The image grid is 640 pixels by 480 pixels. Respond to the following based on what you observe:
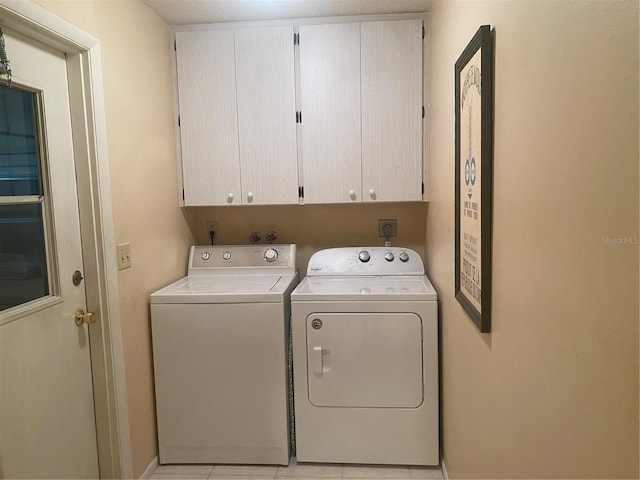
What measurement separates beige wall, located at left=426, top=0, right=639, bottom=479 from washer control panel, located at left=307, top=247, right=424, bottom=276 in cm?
122

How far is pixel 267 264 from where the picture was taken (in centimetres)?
261

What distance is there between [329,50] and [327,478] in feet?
7.44

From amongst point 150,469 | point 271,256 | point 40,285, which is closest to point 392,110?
point 271,256

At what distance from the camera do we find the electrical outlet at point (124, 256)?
6.16 ft

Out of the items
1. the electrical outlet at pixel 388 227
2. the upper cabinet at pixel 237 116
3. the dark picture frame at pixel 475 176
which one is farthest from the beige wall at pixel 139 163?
the dark picture frame at pixel 475 176

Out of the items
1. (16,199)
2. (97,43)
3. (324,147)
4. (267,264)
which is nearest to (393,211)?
(324,147)

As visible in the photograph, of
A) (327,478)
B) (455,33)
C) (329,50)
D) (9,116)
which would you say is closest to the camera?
(9,116)

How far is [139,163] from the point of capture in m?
2.06

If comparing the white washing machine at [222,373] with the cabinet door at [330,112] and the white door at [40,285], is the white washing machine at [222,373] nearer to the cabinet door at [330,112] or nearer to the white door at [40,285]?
the white door at [40,285]

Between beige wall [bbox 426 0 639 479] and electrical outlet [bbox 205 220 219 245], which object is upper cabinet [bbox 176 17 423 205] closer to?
electrical outlet [bbox 205 220 219 245]

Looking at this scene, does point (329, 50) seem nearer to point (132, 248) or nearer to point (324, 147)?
point (324, 147)

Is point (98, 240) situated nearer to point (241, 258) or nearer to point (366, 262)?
point (241, 258)

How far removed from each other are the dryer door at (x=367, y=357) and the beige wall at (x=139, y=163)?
2.77 feet

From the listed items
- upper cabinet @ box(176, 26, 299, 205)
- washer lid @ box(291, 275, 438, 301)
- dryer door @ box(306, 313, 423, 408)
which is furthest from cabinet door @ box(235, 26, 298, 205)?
dryer door @ box(306, 313, 423, 408)
